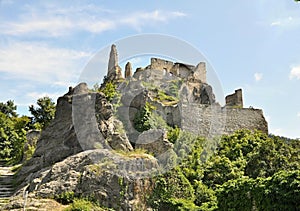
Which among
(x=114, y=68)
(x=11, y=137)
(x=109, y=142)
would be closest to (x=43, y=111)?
(x=11, y=137)

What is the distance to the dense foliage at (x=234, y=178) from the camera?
9398mm

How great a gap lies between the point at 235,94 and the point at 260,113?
7108 mm

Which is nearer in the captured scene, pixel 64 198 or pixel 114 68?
pixel 64 198

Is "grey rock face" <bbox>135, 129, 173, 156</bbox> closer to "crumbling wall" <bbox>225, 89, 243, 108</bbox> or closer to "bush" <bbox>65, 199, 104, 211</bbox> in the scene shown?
"bush" <bbox>65, 199, 104, 211</bbox>

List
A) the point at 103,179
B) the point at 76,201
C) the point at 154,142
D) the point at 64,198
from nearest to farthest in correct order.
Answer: the point at 76,201 → the point at 64,198 → the point at 103,179 → the point at 154,142

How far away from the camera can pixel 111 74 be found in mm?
28484

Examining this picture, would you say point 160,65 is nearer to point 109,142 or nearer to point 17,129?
point 17,129

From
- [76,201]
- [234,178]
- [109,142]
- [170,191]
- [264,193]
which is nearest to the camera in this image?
[264,193]

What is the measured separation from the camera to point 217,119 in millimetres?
20625

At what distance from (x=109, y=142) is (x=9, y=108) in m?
33.5

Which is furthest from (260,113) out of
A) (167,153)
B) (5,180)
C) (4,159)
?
(4,159)

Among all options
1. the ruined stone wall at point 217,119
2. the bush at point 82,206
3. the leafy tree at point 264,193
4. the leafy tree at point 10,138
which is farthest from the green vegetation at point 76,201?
the leafy tree at point 10,138

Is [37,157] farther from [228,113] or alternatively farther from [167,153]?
[228,113]

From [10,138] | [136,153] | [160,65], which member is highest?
[160,65]
